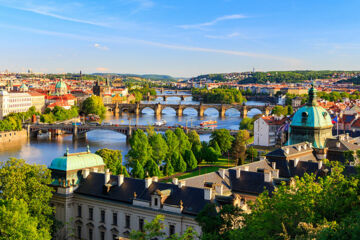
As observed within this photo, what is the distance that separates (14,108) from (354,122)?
282 feet

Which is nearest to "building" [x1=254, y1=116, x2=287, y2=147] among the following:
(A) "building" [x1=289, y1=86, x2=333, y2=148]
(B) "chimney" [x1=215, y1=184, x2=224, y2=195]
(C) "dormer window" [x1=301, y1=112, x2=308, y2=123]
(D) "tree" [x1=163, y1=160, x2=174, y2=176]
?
(D) "tree" [x1=163, y1=160, x2=174, y2=176]

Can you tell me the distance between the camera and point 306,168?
36.0m

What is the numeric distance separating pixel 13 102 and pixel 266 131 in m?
75.8

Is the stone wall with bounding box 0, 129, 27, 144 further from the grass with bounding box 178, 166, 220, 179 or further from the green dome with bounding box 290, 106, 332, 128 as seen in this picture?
the green dome with bounding box 290, 106, 332, 128

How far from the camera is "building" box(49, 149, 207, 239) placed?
27406 millimetres

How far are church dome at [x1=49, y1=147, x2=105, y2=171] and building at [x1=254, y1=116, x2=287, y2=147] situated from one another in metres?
43.8

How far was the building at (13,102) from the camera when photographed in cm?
12062

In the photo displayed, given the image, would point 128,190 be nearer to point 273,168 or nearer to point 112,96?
point 273,168

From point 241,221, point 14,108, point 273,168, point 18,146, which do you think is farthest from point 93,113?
point 241,221

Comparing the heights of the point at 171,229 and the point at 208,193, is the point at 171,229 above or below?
below

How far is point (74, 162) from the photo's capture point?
32.9 meters

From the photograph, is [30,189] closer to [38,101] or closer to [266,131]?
[266,131]

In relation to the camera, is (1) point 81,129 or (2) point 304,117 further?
(1) point 81,129

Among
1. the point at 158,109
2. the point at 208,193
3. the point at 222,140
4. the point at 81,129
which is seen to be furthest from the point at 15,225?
the point at 158,109
